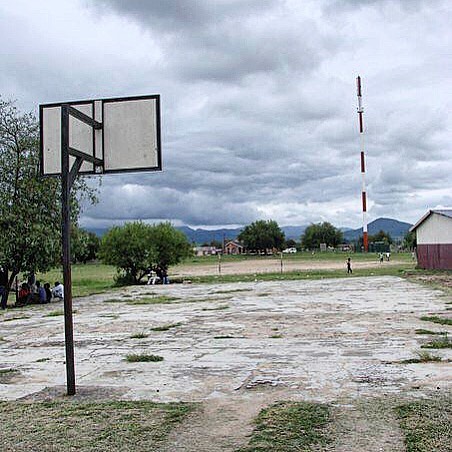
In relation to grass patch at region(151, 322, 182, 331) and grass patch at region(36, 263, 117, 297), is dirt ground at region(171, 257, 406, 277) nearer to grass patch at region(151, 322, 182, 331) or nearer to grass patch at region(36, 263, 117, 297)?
grass patch at region(36, 263, 117, 297)

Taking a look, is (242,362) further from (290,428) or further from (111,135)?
(111,135)

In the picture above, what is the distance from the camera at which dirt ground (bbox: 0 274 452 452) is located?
5801 millimetres

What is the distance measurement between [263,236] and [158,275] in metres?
84.2

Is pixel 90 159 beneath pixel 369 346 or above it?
above

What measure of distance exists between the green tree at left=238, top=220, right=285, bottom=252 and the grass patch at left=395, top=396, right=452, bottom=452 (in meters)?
113

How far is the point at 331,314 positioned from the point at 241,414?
32.0 feet

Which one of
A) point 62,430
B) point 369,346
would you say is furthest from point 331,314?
point 62,430

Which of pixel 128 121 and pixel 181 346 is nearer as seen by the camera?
pixel 128 121

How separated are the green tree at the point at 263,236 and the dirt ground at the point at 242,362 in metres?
102

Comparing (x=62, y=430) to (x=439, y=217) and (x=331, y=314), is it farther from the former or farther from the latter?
Result: (x=439, y=217)

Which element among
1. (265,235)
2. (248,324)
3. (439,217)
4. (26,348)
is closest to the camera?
(26,348)

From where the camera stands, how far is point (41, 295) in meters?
23.6

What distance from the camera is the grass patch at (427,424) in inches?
191

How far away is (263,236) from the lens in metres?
119
